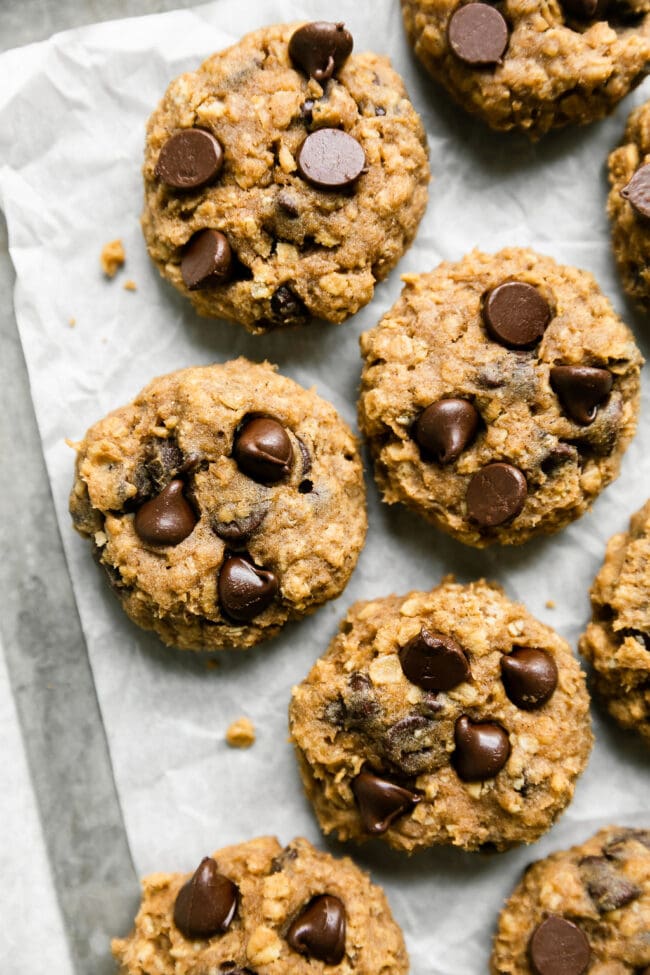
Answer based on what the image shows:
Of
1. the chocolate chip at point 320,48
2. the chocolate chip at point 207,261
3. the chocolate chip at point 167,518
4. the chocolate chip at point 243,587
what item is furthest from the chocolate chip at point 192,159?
the chocolate chip at point 243,587

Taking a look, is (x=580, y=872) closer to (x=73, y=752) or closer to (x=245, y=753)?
(x=245, y=753)

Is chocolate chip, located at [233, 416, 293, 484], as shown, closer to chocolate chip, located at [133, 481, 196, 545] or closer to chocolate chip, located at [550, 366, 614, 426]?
chocolate chip, located at [133, 481, 196, 545]

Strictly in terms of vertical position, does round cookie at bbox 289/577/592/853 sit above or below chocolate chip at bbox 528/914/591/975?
above

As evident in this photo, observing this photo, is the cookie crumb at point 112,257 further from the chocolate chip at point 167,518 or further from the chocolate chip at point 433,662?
the chocolate chip at point 433,662

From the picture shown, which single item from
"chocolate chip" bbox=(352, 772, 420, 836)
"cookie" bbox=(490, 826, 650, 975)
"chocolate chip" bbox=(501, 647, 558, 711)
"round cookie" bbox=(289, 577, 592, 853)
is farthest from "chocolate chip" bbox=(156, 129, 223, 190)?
"cookie" bbox=(490, 826, 650, 975)

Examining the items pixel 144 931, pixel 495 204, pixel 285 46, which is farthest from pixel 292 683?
pixel 285 46

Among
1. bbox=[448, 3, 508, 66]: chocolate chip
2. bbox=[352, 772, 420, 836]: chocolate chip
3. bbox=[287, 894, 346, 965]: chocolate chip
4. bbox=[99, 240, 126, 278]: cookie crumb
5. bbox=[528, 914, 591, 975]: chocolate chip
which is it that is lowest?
bbox=[287, 894, 346, 965]: chocolate chip
